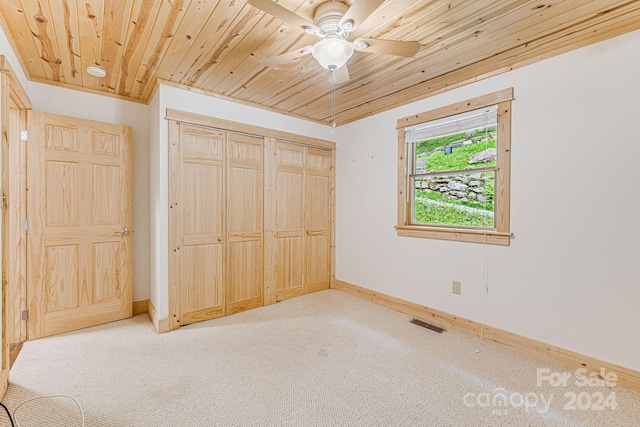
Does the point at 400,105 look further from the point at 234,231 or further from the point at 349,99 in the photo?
the point at 234,231

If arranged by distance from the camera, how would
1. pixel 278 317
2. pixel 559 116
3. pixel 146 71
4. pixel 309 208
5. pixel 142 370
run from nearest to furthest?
pixel 142 370 < pixel 559 116 < pixel 146 71 < pixel 278 317 < pixel 309 208

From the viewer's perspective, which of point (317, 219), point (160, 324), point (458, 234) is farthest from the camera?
point (317, 219)

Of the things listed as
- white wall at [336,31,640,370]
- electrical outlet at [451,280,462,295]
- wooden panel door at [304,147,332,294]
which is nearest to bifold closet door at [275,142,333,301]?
wooden panel door at [304,147,332,294]

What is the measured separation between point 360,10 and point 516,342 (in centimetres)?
282

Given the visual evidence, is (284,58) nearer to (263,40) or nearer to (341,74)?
(263,40)

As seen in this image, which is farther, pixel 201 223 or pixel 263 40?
pixel 201 223

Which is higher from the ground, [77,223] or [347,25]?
[347,25]

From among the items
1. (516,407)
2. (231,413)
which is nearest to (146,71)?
(231,413)

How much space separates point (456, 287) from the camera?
2.86 m

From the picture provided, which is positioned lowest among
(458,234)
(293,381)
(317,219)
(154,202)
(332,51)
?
(293,381)

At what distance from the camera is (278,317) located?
10.3 feet

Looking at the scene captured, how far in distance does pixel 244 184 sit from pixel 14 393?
2405 mm

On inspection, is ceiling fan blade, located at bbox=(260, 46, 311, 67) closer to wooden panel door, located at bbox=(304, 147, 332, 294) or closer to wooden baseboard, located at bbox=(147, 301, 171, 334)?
wooden panel door, located at bbox=(304, 147, 332, 294)

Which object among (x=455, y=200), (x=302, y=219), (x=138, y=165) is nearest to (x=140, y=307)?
(x=138, y=165)
